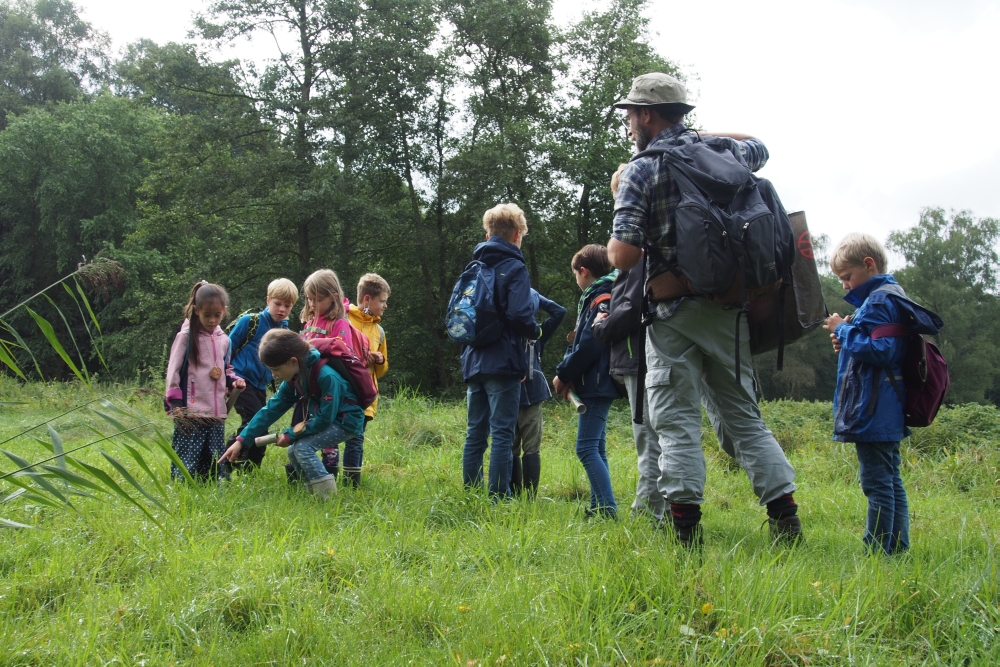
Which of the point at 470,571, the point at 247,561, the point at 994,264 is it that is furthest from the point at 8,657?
the point at 994,264

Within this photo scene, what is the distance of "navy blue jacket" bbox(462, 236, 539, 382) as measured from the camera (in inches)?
180

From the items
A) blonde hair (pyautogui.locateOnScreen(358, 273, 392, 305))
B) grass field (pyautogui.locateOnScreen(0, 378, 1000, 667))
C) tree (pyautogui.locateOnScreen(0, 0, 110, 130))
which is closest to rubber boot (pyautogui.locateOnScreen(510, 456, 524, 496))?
grass field (pyautogui.locateOnScreen(0, 378, 1000, 667))

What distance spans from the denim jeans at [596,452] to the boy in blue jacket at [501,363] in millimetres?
458

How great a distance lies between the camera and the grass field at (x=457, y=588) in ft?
7.69

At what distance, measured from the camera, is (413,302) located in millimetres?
25266

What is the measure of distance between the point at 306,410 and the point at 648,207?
2.55 m

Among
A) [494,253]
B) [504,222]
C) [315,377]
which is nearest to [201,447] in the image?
[315,377]

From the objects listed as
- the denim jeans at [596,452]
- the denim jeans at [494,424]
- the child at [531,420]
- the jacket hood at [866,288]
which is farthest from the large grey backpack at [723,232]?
the child at [531,420]

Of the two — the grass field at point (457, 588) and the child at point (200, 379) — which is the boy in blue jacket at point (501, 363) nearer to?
the grass field at point (457, 588)

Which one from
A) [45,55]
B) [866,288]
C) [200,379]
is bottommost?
[200,379]

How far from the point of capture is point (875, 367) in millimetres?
3559

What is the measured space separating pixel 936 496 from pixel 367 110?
67.3 ft

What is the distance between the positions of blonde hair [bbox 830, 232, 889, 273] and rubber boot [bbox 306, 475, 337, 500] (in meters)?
2.97

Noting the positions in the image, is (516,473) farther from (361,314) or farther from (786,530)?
(786,530)
